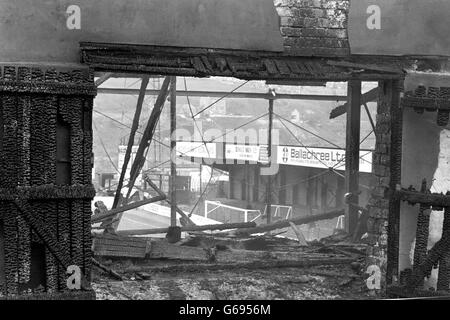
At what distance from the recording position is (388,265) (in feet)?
23.6

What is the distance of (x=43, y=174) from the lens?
242 inches

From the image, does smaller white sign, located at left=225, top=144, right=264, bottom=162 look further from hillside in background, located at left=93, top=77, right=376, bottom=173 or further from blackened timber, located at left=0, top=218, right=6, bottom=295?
blackened timber, located at left=0, top=218, right=6, bottom=295

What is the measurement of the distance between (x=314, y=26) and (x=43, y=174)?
334 cm

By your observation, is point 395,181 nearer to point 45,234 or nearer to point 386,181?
point 386,181

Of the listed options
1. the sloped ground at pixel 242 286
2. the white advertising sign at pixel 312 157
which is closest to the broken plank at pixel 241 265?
the sloped ground at pixel 242 286

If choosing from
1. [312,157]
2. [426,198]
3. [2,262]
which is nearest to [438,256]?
[426,198]

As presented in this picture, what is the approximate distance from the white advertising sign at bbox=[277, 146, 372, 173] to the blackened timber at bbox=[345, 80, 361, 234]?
9767mm

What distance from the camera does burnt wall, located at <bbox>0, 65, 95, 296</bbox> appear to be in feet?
19.8

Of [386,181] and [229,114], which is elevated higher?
[229,114]

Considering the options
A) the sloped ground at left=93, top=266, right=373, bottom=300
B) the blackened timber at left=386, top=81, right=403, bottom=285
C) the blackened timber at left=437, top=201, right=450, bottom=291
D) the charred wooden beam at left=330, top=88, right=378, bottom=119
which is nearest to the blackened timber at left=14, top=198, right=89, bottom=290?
the sloped ground at left=93, top=266, right=373, bottom=300

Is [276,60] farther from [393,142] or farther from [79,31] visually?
[79,31]

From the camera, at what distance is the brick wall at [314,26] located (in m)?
6.85
